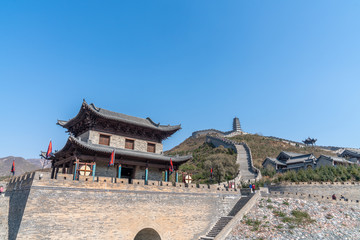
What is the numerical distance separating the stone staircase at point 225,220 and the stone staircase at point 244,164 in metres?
14.7

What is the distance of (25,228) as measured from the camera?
1112 centimetres

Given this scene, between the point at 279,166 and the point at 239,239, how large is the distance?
27235 millimetres

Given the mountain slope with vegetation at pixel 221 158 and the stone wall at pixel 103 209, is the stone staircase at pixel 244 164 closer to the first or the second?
the mountain slope with vegetation at pixel 221 158

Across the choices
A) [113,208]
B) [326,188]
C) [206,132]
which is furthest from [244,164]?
[206,132]

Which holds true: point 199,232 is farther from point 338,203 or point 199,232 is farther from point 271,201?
point 338,203

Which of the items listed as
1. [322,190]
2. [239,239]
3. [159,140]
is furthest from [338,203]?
[159,140]

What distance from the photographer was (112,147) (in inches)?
743

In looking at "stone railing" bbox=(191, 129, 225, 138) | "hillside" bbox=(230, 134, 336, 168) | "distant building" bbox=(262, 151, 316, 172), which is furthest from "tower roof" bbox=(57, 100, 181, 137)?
"stone railing" bbox=(191, 129, 225, 138)

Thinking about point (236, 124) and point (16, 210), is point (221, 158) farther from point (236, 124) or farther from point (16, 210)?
point (236, 124)

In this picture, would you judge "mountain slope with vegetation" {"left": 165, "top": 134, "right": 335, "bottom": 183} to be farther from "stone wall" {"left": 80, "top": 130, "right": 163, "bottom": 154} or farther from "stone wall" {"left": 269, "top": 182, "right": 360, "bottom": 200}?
"stone wall" {"left": 80, "top": 130, "right": 163, "bottom": 154}

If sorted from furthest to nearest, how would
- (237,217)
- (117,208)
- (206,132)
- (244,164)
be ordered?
(206,132)
(244,164)
(237,217)
(117,208)

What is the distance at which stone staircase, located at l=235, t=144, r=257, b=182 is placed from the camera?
35.9 meters

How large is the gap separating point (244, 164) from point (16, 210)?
34.9 meters

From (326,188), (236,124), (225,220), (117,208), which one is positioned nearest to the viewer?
(117,208)
